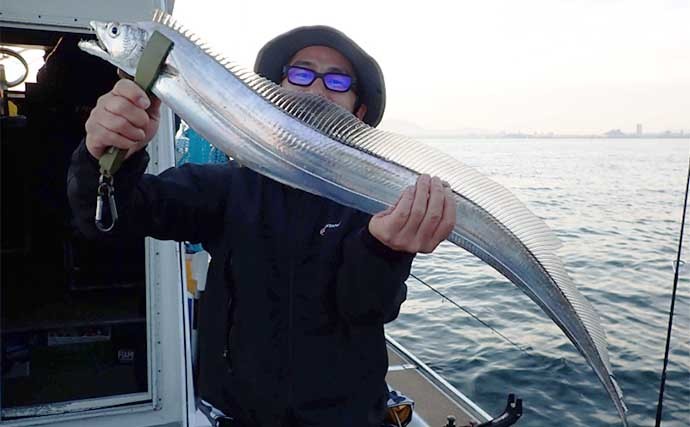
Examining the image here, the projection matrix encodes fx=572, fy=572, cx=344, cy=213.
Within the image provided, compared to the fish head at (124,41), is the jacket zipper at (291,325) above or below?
below

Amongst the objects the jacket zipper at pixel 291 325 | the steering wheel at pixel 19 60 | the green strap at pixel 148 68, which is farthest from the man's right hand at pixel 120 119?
the steering wheel at pixel 19 60

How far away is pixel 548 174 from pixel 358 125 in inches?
1279

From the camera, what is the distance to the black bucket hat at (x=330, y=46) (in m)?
2.47

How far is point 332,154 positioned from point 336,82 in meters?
0.55

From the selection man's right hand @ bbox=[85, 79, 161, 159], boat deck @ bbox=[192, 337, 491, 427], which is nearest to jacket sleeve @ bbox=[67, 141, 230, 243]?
man's right hand @ bbox=[85, 79, 161, 159]

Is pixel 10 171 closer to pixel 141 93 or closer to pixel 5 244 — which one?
A: pixel 5 244

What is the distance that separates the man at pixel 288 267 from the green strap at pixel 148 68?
8cm

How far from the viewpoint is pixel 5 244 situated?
7.04m

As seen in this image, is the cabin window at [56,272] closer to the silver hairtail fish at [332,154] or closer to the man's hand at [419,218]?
the silver hairtail fish at [332,154]

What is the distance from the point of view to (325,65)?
244cm

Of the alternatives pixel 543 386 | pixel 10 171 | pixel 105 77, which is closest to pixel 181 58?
pixel 105 77

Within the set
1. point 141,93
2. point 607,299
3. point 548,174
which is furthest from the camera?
point 548,174

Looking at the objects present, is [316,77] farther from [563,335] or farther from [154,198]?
[563,335]

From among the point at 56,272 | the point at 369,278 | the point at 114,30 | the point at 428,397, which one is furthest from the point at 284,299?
the point at 56,272
